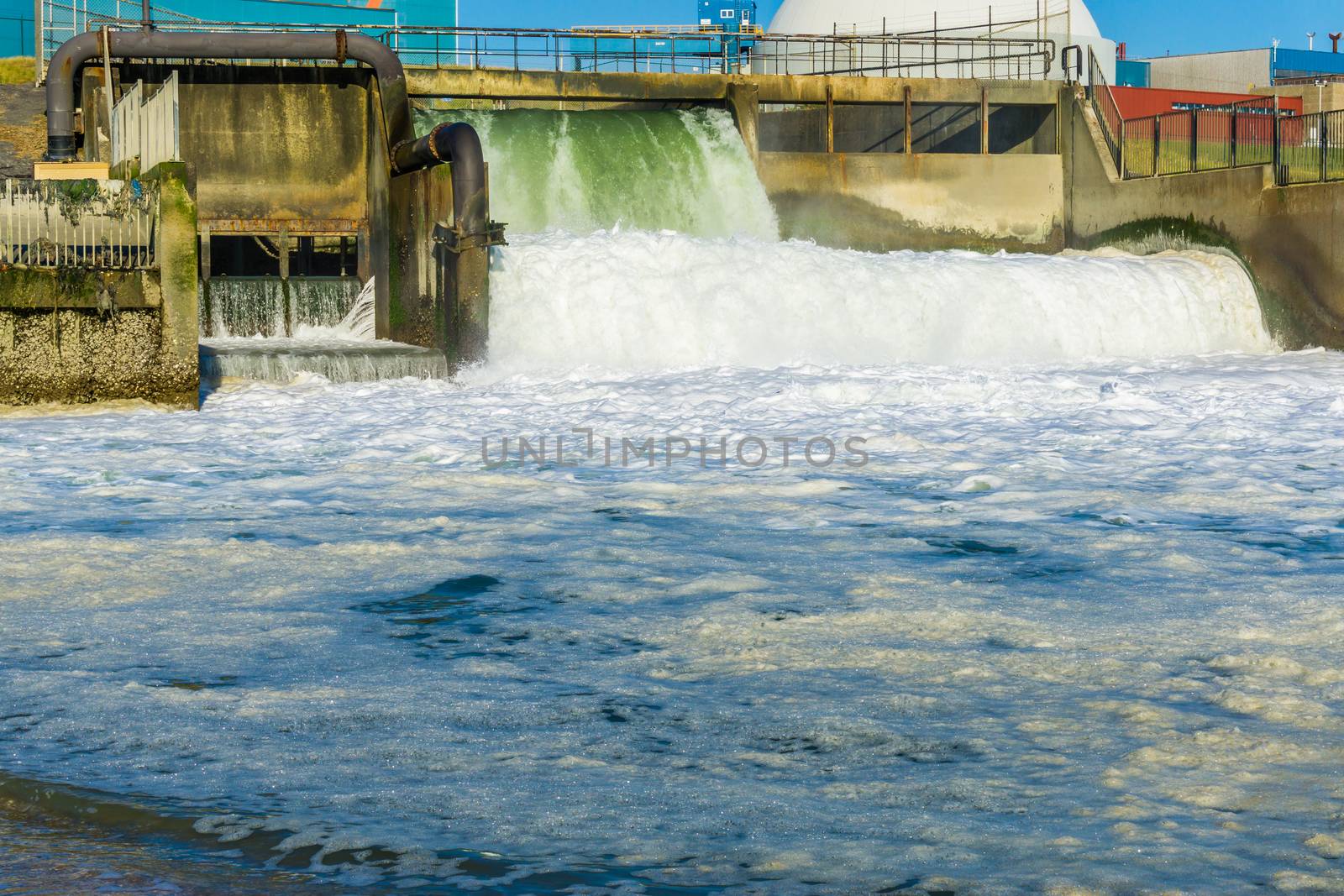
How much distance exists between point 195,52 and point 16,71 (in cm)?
1310

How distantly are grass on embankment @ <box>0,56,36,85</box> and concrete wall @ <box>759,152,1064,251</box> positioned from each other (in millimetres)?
17770

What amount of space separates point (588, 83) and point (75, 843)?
2601 cm

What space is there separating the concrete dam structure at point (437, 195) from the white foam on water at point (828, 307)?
614 millimetres

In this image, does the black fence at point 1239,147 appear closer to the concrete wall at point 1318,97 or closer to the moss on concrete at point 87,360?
the concrete wall at point 1318,97

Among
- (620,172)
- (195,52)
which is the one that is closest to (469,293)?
(195,52)

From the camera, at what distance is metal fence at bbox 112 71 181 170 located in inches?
675

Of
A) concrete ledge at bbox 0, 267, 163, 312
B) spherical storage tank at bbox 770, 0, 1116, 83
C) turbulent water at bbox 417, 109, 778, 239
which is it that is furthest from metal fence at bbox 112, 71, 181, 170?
spherical storage tank at bbox 770, 0, 1116, 83

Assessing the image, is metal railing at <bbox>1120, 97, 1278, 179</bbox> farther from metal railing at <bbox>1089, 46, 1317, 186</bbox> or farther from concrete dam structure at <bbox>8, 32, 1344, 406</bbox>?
concrete dam structure at <bbox>8, 32, 1344, 406</bbox>

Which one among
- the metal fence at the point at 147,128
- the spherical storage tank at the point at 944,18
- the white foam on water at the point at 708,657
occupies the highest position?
the spherical storage tank at the point at 944,18

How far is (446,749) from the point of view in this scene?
5379 millimetres

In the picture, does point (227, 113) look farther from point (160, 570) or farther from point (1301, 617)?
point (1301, 617)

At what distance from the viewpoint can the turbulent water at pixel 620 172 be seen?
27328 millimetres

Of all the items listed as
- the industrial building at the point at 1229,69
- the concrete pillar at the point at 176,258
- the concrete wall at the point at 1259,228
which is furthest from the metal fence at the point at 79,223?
the industrial building at the point at 1229,69

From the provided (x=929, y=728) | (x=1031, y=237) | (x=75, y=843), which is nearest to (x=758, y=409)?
(x=929, y=728)
